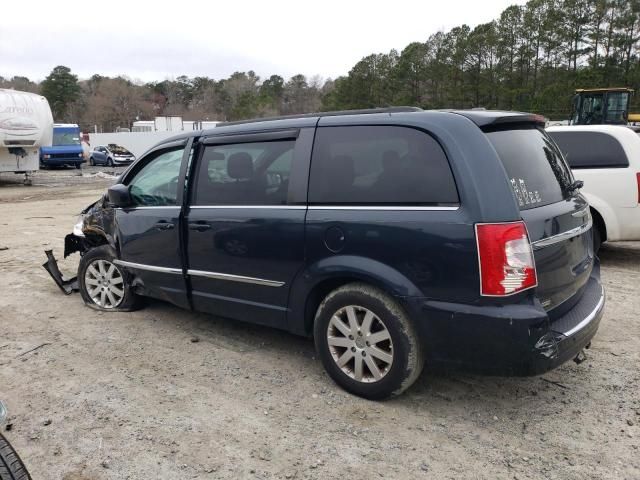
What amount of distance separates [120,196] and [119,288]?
1.01 metres

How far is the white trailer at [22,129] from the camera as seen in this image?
17.7 m

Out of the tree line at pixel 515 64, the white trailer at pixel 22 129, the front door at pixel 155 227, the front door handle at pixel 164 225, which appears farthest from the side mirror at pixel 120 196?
the tree line at pixel 515 64

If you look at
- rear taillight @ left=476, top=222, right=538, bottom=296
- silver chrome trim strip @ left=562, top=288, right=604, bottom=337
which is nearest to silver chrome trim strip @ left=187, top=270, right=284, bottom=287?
rear taillight @ left=476, top=222, right=538, bottom=296

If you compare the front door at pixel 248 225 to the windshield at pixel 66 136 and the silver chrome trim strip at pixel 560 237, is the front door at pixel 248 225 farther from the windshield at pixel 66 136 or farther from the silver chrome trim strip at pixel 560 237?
the windshield at pixel 66 136

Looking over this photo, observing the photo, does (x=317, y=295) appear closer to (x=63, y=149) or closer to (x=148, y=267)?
(x=148, y=267)

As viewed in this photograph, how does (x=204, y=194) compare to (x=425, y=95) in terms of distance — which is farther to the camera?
(x=425, y=95)

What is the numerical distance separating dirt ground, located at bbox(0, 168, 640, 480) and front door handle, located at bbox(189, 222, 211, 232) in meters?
0.99

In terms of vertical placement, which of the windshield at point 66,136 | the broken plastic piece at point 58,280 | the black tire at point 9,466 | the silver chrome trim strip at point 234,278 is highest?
the windshield at point 66,136

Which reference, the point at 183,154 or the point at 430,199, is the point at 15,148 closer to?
the point at 183,154

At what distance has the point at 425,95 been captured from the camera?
56.0 metres

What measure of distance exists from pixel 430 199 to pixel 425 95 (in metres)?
55.8

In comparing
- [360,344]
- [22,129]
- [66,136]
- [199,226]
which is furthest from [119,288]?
[66,136]

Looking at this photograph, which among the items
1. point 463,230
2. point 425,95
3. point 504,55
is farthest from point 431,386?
point 425,95

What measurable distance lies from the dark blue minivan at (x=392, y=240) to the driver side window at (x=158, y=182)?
0.25 feet
